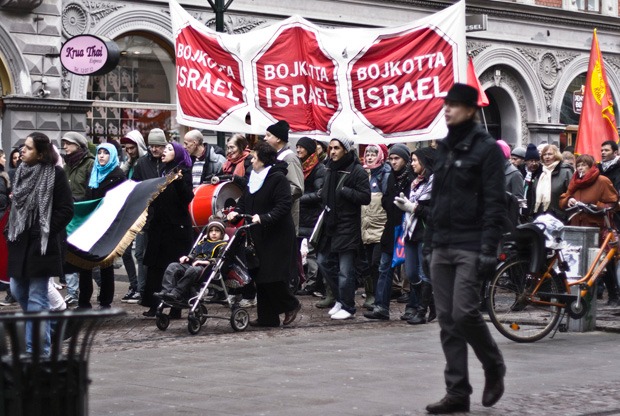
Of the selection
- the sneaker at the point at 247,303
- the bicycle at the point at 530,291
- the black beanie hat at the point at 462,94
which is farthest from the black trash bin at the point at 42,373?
the sneaker at the point at 247,303

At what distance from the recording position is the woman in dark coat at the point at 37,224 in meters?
10.1

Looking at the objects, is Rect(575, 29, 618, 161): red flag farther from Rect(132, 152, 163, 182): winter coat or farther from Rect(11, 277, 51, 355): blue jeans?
Rect(11, 277, 51, 355): blue jeans

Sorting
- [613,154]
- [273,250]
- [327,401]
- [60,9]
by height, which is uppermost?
[60,9]

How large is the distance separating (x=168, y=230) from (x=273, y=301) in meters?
1.36

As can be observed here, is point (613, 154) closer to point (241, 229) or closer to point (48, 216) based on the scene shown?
point (241, 229)

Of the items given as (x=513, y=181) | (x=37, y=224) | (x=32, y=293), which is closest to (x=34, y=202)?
(x=37, y=224)

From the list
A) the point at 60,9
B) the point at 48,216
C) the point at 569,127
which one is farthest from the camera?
the point at 569,127

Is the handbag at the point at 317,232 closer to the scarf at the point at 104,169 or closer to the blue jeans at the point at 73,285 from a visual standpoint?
the scarf at the point at 104,169

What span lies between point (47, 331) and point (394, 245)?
4171 millimetres

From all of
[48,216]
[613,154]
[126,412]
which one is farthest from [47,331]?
[613,154]

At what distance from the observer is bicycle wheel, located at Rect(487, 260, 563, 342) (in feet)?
37.0

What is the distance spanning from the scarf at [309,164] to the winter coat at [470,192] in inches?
278

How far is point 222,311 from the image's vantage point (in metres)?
13.9

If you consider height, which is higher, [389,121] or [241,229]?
[389,121]
